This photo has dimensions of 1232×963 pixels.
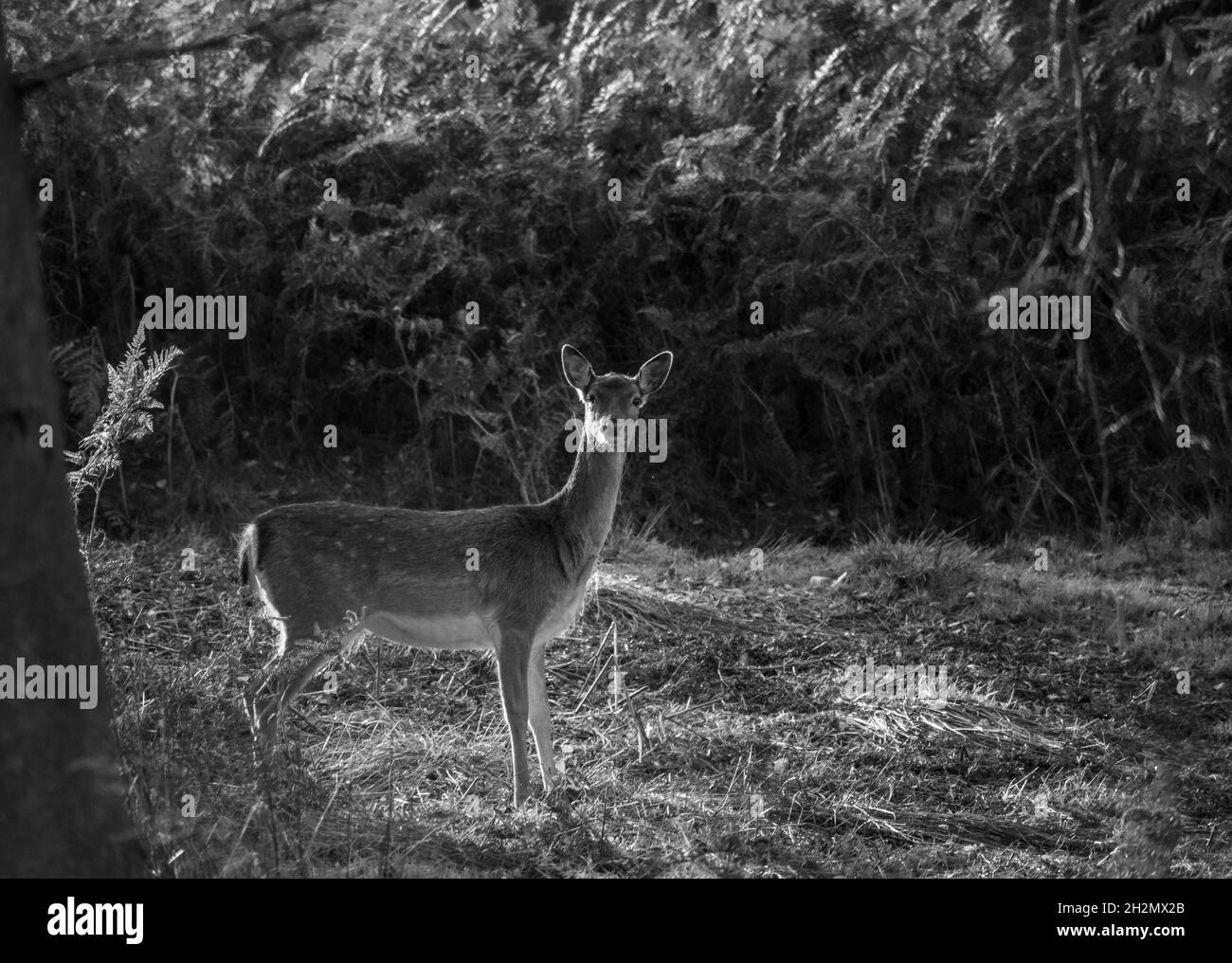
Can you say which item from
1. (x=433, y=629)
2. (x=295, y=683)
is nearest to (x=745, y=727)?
(x=433, y=629)

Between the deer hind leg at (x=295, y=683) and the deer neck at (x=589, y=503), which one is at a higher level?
the deer neck at (x=589, y=503)

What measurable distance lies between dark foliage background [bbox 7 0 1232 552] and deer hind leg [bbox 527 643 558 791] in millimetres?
3516

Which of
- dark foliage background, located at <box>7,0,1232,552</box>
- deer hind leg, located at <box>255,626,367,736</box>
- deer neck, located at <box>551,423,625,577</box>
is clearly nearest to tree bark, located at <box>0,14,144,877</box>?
deer hind leg, located at <box>255,626,367,736</box>

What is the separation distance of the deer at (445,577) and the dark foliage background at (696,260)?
10.4 ft

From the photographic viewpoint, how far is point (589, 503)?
7.57 meters

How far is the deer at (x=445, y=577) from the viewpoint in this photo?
704cm

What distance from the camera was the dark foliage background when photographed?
11.0 m

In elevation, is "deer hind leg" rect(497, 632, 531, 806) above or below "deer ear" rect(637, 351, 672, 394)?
below

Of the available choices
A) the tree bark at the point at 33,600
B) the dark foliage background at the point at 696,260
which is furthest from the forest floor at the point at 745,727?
A: the dark foliage background at the point at 696,260

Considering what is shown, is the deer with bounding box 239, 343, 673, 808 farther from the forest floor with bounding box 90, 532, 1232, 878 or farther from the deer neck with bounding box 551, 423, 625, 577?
the forest floor with bounding box 90, 532, 1232, 878

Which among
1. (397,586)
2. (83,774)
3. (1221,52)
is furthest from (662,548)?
(83,774)

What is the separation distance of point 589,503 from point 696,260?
469 cm

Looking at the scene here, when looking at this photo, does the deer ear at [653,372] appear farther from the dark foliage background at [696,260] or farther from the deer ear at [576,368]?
the dark foliage background at [696,260]

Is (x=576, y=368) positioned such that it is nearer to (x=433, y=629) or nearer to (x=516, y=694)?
(x=433, y=629)
